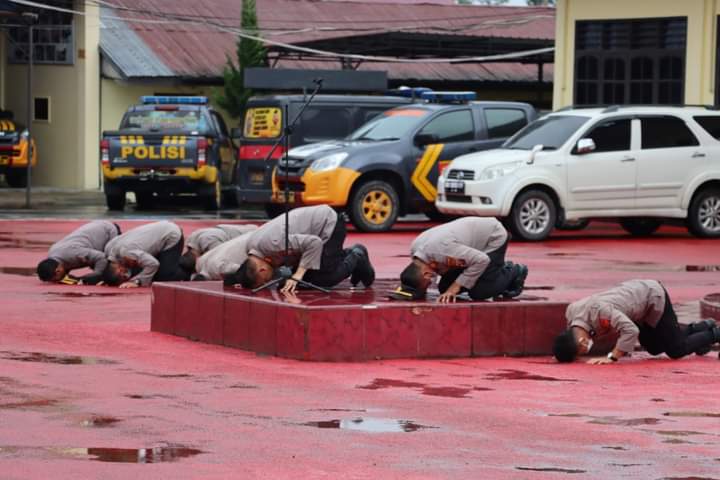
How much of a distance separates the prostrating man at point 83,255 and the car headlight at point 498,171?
7578 mm

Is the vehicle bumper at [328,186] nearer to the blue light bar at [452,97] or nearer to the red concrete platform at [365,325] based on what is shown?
the blue light bar at [452,97]

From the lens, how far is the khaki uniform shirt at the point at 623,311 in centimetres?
1171

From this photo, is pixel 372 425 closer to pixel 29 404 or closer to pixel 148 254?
pixel 29 404

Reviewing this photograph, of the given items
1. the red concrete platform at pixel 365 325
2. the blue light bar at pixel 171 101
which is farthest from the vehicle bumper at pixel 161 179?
the red concrete platform at pixel 365 325

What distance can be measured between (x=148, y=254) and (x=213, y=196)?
1467 centimetres

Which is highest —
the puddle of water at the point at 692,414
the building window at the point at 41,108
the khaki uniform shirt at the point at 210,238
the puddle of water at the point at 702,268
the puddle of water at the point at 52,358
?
the building window at the point at 41,108

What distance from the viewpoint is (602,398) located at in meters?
10.3

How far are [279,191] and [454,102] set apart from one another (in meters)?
3.02

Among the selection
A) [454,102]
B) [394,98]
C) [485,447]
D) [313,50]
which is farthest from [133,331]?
[313,50]

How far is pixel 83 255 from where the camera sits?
1639cm

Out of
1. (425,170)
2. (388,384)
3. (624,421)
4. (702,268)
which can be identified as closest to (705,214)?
(425,170)

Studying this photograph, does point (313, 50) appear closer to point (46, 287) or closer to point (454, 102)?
point (454, 102)

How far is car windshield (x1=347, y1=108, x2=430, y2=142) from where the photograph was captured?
25234 mm

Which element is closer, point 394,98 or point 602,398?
point 602,398
